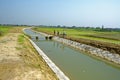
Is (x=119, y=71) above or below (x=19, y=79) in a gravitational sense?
below

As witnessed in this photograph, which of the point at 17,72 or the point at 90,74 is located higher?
the point at 17,72

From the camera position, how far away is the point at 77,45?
29031 mm

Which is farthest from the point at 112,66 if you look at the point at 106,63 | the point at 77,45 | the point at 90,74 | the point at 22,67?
the point at 77,45

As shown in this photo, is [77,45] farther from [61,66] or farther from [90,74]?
[90,74]

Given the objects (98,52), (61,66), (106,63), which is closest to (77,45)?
(98,52)

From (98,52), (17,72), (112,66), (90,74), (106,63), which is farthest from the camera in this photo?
(98,52)

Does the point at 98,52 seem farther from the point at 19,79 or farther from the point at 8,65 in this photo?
the point at 19,79

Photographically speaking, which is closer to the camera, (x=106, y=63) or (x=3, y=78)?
(x=3, y=78)

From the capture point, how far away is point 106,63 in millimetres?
17781

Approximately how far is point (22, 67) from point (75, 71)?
4046 mm

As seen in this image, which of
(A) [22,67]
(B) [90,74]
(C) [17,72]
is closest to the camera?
(C) [17,72]

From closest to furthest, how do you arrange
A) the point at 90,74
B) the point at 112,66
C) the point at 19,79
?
the point at 19,79, the point at 90,74, the point at 112,66

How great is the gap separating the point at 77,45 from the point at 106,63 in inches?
451

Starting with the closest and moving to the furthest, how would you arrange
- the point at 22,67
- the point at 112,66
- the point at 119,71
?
the point at 22,67 < the point at 119,71 < the point at 112,66
